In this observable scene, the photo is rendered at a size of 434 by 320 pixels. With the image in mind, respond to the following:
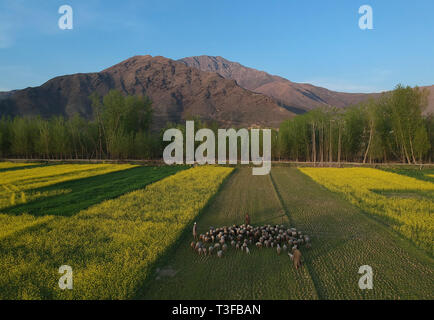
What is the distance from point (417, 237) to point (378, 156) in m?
24.9

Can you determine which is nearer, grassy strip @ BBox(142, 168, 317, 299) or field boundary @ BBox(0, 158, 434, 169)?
grassy strip @ BBox(142, 168, 317, 299)

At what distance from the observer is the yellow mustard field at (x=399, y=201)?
9.04m

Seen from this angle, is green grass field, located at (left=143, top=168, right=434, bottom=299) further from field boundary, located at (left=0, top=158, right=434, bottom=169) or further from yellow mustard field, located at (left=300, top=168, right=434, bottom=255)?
field boundary, located at (left=0, top=158, right=434, bottom=169)

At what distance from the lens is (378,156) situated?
29734 millimetres

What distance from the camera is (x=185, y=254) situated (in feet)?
23.9

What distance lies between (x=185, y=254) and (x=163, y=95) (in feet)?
365

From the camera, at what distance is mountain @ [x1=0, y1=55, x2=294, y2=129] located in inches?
3423

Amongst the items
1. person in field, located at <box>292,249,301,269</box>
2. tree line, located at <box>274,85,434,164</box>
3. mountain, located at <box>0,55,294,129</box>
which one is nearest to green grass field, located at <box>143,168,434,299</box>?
person in field, located at <box>292,249,301,269</box>

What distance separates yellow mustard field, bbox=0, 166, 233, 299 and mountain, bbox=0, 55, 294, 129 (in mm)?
68691

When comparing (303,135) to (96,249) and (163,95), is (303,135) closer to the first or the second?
(96,249)

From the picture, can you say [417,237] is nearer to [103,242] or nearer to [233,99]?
[103,242]

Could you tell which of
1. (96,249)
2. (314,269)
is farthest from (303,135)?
(96,249)
